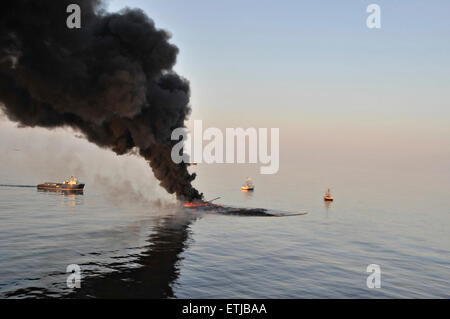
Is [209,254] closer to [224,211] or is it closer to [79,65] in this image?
[79,65]

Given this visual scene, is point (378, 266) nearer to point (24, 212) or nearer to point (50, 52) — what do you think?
point (50, 52)

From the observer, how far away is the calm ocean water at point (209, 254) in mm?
34844

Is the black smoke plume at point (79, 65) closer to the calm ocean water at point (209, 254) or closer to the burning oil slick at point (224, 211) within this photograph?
the calm ocean water at point (209, 254)

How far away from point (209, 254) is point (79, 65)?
2919 cm

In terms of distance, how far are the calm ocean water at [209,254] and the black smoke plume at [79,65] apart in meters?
15.4

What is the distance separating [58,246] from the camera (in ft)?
161

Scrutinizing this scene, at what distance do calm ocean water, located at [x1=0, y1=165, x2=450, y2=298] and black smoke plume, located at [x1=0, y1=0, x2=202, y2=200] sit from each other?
1539cm

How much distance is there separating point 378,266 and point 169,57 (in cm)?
3844

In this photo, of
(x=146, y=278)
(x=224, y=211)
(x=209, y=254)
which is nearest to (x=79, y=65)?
(x=146, y=278)

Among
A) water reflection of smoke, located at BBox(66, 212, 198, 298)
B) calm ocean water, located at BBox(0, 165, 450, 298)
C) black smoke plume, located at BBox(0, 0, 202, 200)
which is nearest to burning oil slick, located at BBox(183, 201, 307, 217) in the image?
calm ocean water, located at BBox(0, 165, 450, 298)

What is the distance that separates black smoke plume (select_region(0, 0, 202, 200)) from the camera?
30.3 meters

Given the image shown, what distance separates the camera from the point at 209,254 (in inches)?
1959

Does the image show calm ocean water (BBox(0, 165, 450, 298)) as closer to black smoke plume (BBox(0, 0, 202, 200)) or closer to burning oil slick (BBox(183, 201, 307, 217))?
burning oil slick (BBox(183, 201, 307, 217))
